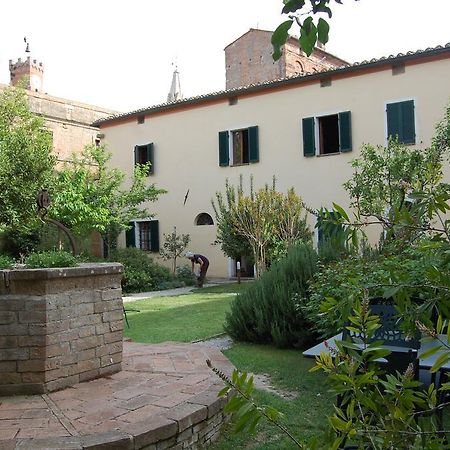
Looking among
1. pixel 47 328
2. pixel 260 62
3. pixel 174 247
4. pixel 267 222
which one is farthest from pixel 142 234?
pixel 47 328

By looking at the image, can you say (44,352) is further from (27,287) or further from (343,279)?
(343,279)

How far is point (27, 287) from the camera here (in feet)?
13.7

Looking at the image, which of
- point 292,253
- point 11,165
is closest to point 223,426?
point 292,253

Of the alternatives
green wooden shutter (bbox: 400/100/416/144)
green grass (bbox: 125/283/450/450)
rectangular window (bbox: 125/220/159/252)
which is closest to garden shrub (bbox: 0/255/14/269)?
green grass (bbox: 125/283/450/450)

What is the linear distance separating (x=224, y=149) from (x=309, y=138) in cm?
332

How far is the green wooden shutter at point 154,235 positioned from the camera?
20.5m

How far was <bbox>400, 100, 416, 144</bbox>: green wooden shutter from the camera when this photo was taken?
15.4m

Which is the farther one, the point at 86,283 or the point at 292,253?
the point at 292,253

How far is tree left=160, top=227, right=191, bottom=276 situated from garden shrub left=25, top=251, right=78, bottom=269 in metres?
14.7

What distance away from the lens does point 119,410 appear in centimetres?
384

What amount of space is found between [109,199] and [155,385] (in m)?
12.7

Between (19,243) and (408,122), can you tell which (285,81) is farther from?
(19,243)

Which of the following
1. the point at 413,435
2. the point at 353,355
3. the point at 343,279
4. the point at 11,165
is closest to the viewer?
the point at 413,435

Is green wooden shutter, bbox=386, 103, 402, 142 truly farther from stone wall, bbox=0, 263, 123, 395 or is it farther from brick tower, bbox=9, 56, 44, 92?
brick tower, bbox=9, 56, 44, 92
